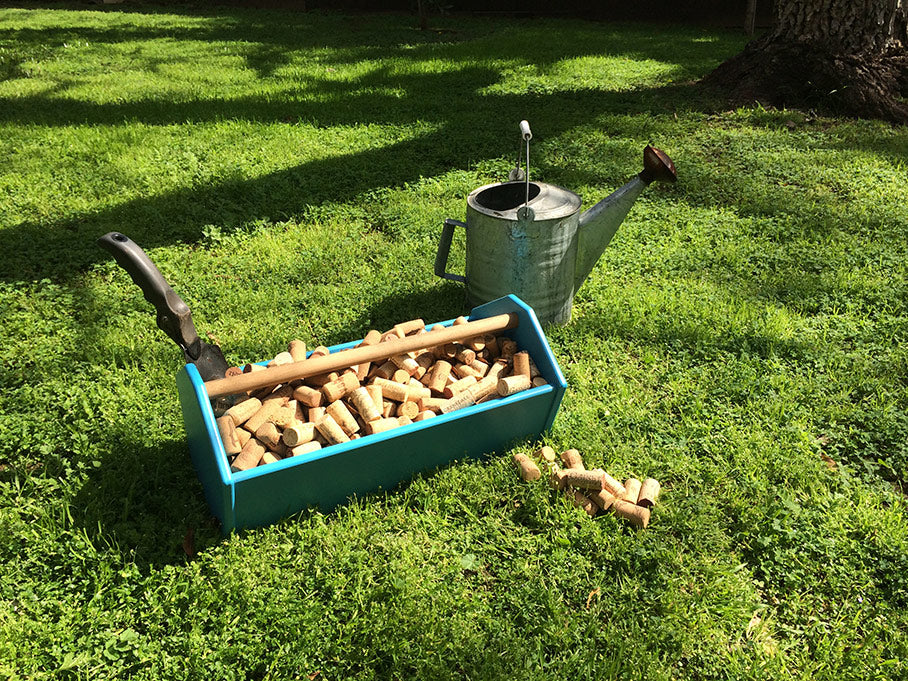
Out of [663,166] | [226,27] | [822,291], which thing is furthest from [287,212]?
[226,27]

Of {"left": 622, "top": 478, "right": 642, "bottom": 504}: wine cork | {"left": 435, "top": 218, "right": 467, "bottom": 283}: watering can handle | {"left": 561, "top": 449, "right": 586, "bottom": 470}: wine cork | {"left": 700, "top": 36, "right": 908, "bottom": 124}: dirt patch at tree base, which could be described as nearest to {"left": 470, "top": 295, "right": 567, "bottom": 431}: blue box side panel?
{"left": 561, "top": 449, "right": 586, "bottom": 470}: wine cork

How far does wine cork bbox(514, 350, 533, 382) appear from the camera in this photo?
2.31 m

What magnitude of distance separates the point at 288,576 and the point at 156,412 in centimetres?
100

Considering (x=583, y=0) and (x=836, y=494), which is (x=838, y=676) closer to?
(x=836, y=494)

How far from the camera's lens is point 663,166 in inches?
105

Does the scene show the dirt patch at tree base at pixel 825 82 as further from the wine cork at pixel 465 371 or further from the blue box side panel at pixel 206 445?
the blue box side panel at pixel 206 445

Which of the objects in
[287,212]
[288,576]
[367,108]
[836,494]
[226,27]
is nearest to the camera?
[288,576]

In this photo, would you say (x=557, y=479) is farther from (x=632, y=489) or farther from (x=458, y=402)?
Answer: (x=458, y=402)

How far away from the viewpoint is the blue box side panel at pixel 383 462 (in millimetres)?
1964

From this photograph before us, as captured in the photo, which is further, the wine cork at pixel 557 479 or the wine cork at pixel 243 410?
the wine cork at pixel 557 479

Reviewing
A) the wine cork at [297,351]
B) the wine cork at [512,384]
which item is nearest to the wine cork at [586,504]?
the wine cork at [512,384]

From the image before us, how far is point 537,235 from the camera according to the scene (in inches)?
107

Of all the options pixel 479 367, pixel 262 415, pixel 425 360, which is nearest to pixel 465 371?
pixel 479 367

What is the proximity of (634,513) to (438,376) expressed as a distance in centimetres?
82
